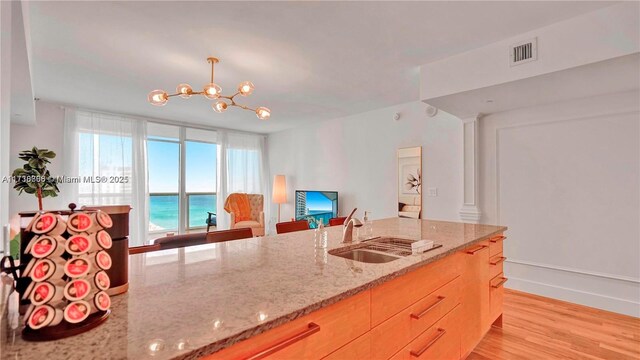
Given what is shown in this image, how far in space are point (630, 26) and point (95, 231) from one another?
3.11 m

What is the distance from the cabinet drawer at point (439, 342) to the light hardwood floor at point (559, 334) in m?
0.57

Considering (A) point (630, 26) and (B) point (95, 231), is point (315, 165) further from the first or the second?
(B) point (95, 231)

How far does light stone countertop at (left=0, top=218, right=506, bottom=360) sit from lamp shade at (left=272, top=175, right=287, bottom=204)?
4.63 metres

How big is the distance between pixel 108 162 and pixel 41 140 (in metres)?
0.86

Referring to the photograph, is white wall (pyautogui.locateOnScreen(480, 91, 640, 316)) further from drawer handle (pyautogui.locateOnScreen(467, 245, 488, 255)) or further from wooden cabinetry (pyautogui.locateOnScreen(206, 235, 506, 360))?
drawer handle (pyautogui.locateOnScreen(467, 245, 488, 255))

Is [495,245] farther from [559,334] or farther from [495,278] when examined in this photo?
[559,334]

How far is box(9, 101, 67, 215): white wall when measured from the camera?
415 centimetres

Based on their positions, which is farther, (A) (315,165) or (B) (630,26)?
(A) (315,165)

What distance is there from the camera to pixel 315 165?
19.5 feet

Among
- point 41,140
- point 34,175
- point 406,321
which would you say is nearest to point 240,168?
point 41,140

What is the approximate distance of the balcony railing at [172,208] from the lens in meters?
5.65

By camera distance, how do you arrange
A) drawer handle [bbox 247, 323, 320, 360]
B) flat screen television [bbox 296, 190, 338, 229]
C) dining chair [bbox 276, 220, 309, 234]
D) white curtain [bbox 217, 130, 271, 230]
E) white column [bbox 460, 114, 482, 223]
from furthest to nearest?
white curtain [bbox 217, 130, 271, 230] < flat screen television [bbox 296, 190, 338, 229] < white column [bbox 460, 114, 482, 223] < dining chair [bbox 276, 220, 309, 234] < drawer handle [bbox 247, 323, 320, 360]

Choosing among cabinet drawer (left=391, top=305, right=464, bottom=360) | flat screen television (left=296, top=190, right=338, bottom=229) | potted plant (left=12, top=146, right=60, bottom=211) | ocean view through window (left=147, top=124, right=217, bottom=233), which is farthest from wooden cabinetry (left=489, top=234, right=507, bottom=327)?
ocean view through window (left=147, top=124, right=217, bottom=233)

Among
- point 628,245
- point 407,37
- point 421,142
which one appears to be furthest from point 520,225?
point 407,37
